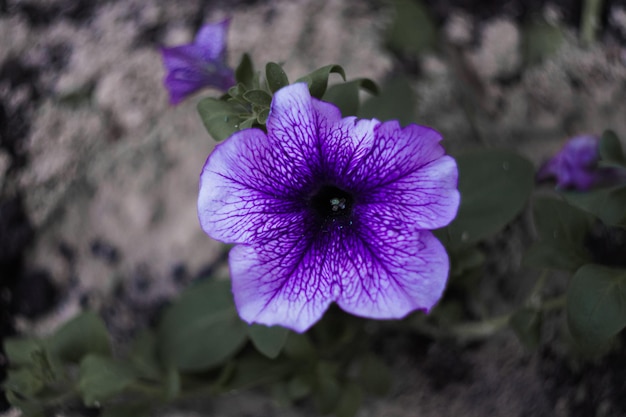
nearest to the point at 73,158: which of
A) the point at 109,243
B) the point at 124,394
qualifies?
the point at 109,243

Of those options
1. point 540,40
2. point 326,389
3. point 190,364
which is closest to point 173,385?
point 190,364

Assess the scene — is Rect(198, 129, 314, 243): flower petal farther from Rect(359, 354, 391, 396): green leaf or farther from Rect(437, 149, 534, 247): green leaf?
Rect(359, 354, 391, 396): green leaf

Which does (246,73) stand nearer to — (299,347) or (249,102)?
(249,102)

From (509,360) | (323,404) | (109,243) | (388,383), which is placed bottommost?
(509,360)

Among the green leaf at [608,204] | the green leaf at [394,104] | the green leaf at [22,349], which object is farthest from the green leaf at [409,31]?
the green leaf at [22,349]

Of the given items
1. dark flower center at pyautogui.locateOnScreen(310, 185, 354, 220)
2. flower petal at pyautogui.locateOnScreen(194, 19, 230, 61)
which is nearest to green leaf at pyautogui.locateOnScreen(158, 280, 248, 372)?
dark flower center at pyautogui.locateOnScreen(310, 185, 354, 220)

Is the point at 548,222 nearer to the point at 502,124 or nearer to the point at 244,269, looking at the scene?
the point at 502,124
